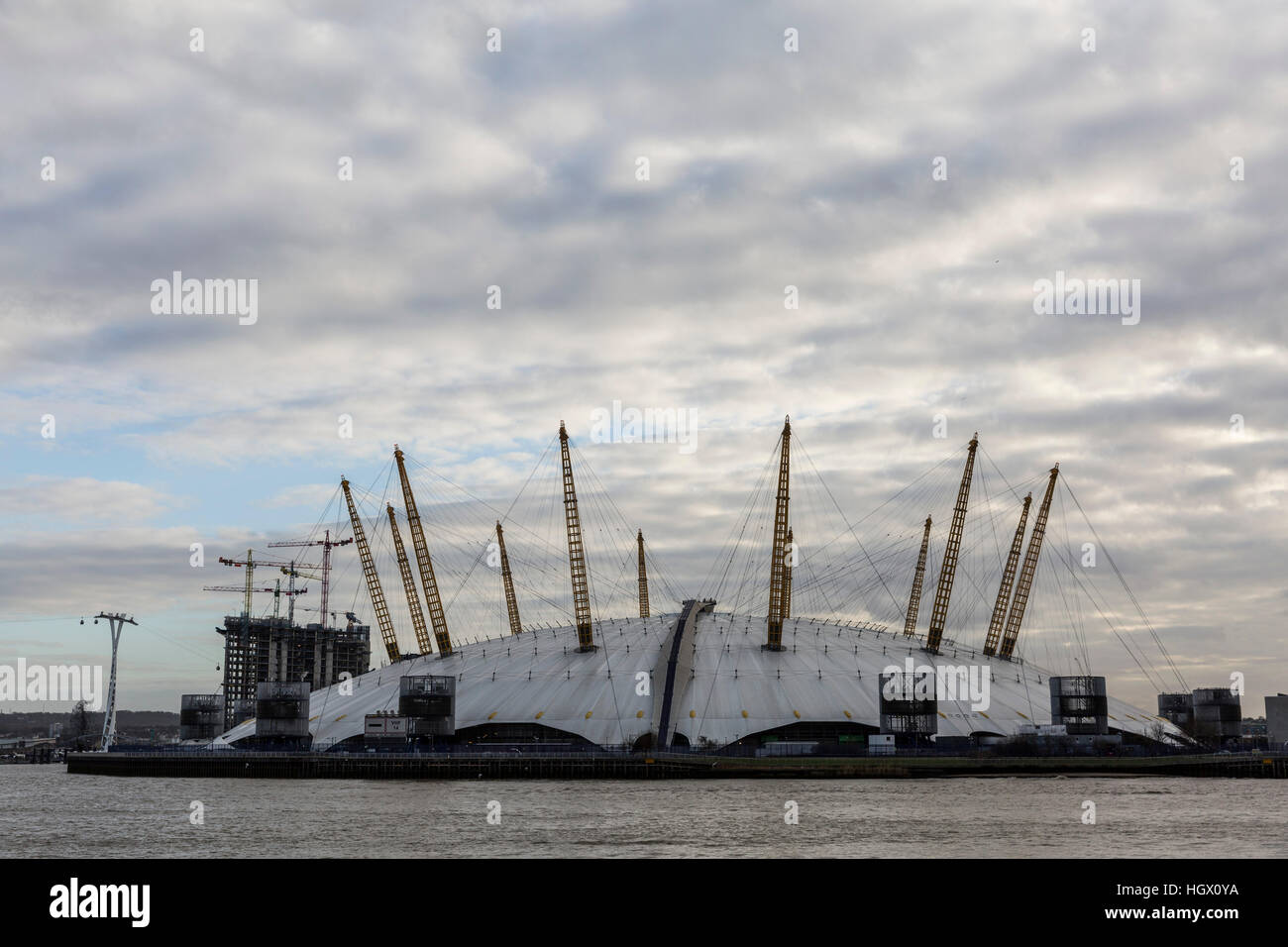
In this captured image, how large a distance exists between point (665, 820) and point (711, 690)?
57.2 m

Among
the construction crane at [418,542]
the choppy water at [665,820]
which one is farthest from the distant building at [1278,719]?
the construction crane at [418,542]

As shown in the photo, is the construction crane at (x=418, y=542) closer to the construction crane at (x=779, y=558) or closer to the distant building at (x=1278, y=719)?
the construction crane at (x=779, y=558)

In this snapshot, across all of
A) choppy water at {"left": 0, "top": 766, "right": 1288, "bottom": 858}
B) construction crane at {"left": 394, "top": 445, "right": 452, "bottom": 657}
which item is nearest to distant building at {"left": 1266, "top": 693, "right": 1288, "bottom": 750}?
choppy water at {"left": 0, "top": 766, "right": 1288, "bottom": 858}

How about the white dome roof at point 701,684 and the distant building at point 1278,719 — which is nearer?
the white dome roof at point 701,684

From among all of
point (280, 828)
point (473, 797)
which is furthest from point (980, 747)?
point (280, 828)

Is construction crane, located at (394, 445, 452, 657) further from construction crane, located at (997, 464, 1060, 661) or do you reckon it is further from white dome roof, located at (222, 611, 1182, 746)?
construction crane, located at (997, 464, 1060, 661)

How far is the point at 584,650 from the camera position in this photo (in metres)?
150

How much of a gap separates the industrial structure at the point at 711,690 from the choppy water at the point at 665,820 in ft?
35.4

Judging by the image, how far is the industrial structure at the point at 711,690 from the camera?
133 metres

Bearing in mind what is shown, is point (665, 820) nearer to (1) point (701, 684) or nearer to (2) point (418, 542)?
(1) point (701, 684)

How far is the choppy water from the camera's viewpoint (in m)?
66.7
